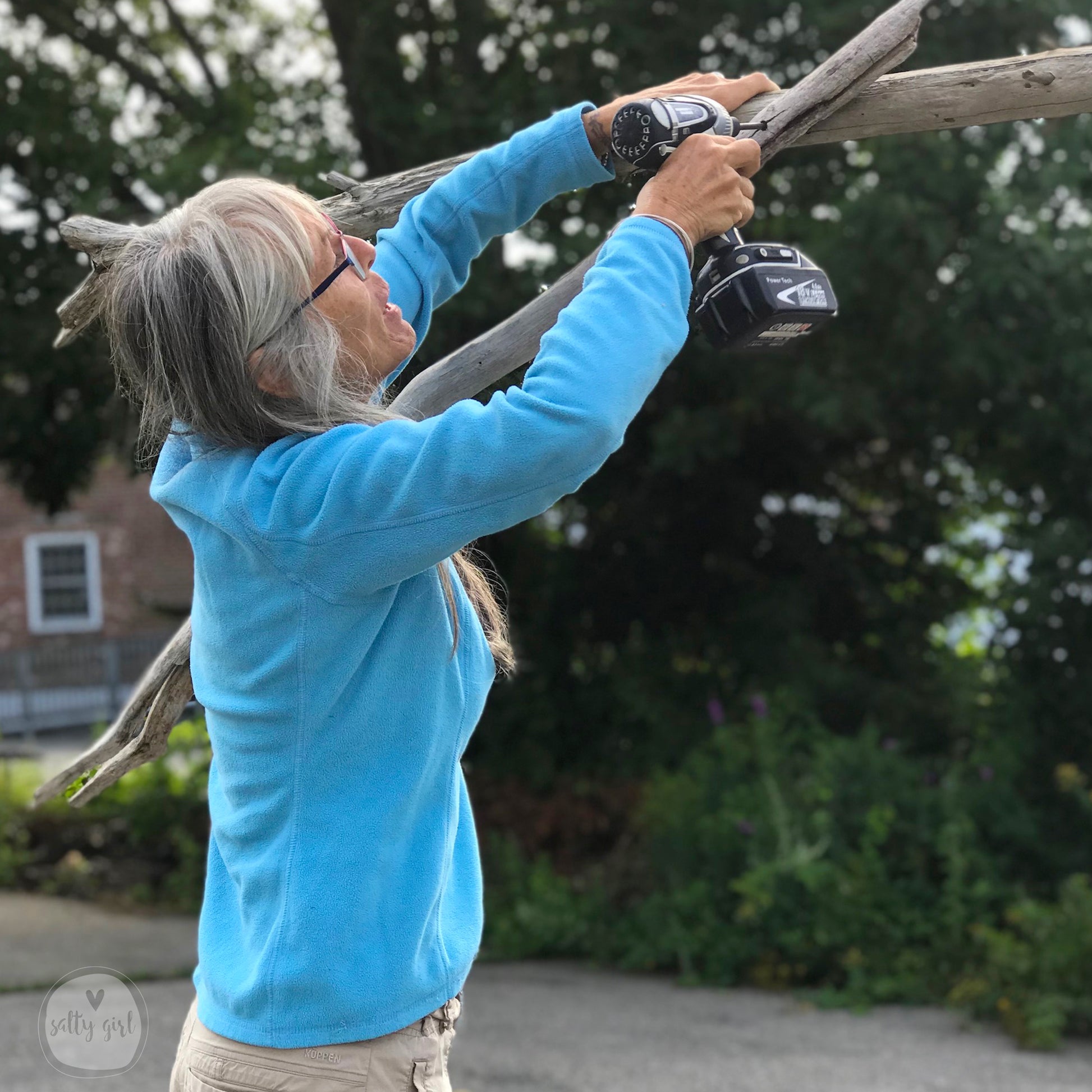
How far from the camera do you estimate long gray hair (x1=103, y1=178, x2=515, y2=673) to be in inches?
56.1

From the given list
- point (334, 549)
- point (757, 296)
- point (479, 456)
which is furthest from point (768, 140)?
point (334, 549)

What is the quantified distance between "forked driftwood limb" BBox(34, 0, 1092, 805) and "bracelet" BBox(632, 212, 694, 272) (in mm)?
316

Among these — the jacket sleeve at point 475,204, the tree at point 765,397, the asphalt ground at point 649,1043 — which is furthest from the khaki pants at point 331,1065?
the tree at point 765,397

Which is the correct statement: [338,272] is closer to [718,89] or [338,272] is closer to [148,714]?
[718,89]

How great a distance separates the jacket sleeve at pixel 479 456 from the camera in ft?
4.32

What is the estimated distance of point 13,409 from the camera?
702cm

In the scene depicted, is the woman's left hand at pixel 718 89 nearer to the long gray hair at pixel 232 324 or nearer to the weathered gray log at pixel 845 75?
the weathered gray log at pixel 845 75

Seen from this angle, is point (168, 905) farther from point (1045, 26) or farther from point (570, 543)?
point (1045, 26)

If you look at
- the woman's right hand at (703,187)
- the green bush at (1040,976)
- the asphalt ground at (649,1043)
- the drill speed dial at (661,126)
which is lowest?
the asphalt ground at (649,1043)

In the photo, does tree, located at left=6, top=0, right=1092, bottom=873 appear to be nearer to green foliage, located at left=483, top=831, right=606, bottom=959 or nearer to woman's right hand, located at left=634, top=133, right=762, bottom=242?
green foliage, located at left=483, top=831, right=606, bottom=959

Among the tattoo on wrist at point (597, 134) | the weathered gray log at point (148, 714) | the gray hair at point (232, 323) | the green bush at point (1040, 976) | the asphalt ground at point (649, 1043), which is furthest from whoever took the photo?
the green bush at point (1040, 976)

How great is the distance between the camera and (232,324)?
142cm

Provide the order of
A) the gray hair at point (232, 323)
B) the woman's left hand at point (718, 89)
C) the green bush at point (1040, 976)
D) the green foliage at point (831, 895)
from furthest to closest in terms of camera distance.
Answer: the green foliage at point (831, 895)
the green bush at point (1040, 976)
the woman's left hand at point (718, 89)
the gray hair at point (232, 323)

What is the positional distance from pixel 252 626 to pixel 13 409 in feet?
20.2
